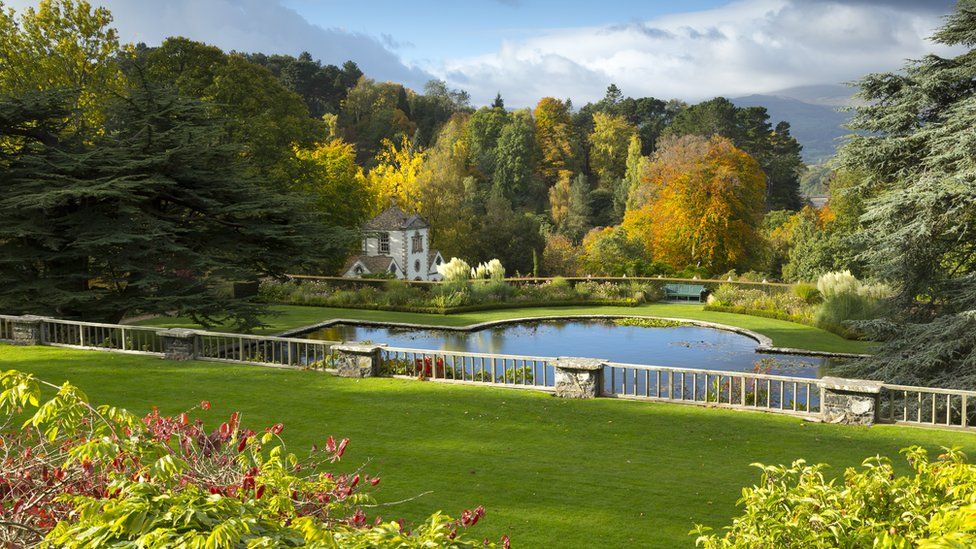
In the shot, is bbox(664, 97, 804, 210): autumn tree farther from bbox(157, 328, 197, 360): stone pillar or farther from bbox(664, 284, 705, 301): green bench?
bbox(157, 328, 197, 360): stone pillar

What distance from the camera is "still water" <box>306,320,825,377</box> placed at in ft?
59.5

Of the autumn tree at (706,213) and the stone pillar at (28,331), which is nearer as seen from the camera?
the stone pillar at (28,331)

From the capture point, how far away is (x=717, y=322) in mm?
24000

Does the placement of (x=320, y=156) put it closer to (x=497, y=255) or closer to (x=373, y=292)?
(x=497, y=255)

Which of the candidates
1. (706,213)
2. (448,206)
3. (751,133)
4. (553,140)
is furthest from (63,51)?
(751,133)

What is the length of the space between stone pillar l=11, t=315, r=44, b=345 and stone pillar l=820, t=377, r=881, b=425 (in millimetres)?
14973

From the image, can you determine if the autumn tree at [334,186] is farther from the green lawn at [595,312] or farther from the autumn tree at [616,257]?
the autumn tree at [616,257]

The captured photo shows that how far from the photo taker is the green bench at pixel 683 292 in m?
30.3

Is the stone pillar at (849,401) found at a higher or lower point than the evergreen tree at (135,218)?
lower

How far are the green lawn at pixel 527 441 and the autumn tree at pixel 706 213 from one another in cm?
2907

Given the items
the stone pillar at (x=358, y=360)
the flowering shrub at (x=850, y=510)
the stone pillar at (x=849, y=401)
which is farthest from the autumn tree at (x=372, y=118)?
the flowering shrub at (x=850, y=510)

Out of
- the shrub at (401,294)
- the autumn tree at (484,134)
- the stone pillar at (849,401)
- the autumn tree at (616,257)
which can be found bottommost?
the stone pillar at (849,401)

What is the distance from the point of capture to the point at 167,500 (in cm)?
309

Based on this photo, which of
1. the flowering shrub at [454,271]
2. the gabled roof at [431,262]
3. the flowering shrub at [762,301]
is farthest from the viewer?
the gabled roof at [431,262]
